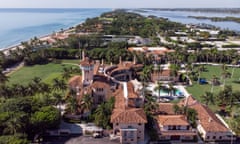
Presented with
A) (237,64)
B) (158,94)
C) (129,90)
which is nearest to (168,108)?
(129,90)

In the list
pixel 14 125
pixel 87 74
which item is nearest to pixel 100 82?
pixel 87 74

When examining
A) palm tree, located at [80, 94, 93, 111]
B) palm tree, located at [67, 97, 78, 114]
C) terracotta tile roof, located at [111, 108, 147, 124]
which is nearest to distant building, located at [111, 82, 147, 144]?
terracotta tile roof, located at [111, 108, 147, 124]

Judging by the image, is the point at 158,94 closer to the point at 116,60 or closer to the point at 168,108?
the point at 168,108

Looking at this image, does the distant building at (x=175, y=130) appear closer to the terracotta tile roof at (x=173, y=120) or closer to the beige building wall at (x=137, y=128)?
the terracotta tile roof at (x=173, y=120)

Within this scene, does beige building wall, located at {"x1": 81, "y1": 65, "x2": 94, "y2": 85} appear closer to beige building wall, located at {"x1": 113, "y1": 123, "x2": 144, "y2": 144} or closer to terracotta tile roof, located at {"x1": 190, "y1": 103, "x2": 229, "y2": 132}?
beige building wall, located at {"x1": 113, "y1": 123, "x2": 144, "y2": 144}

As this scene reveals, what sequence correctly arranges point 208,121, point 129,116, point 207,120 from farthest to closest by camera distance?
1. point 207,120
2. point 208,121
3. point 129,116

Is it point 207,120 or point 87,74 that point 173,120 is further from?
point 87,74
